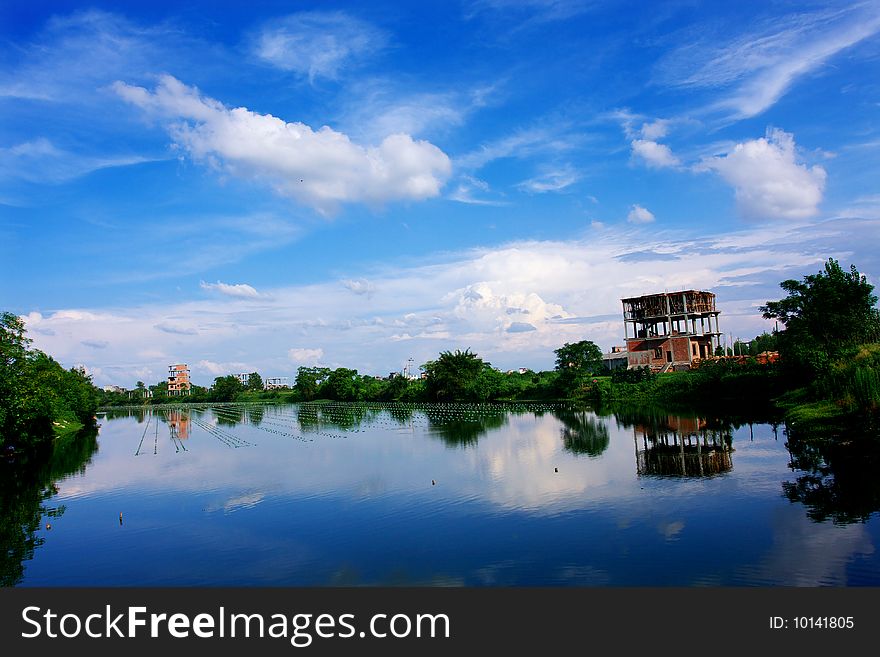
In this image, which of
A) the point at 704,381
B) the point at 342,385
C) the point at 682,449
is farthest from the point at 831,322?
the point at 342,385

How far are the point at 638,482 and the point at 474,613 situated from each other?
12822 millimetres

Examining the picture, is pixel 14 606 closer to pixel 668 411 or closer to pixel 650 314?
pixel 668 411

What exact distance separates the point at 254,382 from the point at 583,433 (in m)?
114

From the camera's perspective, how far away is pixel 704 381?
184 feet

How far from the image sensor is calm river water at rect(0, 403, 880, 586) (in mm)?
13281

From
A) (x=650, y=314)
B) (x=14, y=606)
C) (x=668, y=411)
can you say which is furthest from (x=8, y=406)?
(x=650, y=314)

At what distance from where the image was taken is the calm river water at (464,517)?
43.6ft

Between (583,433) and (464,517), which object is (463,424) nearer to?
(583,433)

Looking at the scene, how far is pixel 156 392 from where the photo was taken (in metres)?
144

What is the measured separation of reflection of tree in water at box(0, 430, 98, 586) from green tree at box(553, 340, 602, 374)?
48767mm

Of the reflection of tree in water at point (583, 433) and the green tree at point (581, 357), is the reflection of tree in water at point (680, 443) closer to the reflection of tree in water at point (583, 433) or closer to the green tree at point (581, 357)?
the reflection of tree in water at point (583, 433)

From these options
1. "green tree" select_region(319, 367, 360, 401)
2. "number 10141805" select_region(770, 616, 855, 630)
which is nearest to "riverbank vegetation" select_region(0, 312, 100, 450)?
"number 10141805" select_region(770, 616, 855, 630)

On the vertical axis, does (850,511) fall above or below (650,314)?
below

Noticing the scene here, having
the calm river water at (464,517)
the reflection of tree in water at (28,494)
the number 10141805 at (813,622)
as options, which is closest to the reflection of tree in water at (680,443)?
the calm river water at (464,517)
